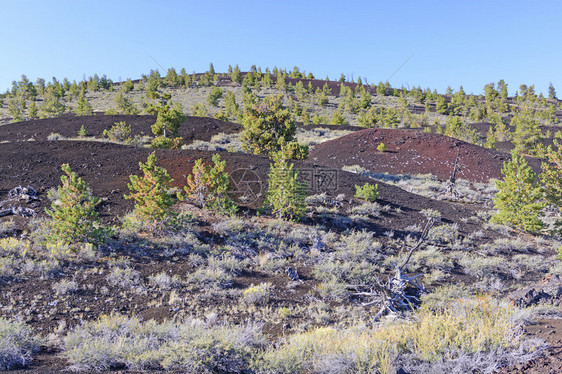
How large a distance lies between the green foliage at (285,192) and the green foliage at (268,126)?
39.2 feet

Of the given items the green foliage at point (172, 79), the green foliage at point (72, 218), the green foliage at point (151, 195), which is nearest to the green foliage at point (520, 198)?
the green foliage at point (151, 195)

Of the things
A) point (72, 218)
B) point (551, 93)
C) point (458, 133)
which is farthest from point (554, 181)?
point (551, 93)

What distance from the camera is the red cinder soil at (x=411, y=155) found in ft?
105

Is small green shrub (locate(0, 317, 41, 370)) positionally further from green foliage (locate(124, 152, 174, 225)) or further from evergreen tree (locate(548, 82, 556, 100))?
evergreen tree (locate(548, 82, 556, 100))

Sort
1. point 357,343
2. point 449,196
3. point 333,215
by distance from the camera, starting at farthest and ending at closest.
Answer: point 449,196
point 333,215
point 357,343

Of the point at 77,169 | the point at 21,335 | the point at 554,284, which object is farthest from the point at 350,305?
the point at 77,169

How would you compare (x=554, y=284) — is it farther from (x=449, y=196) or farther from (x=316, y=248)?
(x=449, y=196)

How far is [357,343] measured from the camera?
5.37m

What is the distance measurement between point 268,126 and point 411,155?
16.8m

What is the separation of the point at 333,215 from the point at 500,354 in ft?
37.0

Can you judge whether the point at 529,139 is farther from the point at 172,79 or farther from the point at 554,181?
the point at 172,79

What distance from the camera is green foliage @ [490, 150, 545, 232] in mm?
16000

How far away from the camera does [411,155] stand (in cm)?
3444

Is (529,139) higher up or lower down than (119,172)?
higher up
